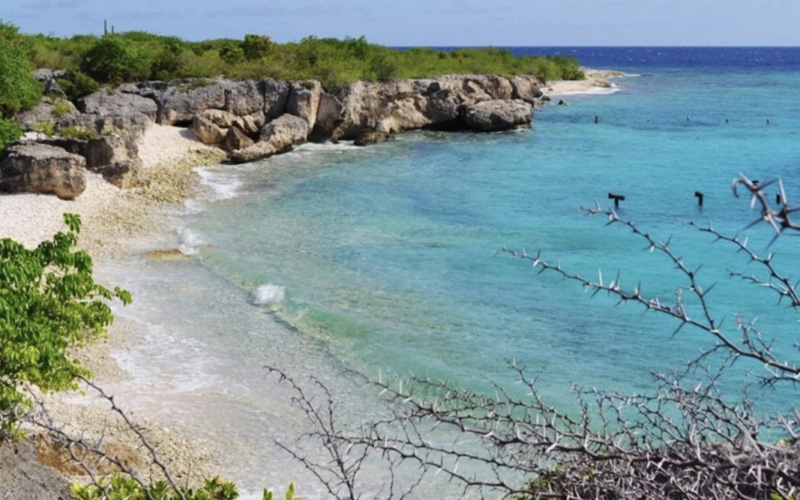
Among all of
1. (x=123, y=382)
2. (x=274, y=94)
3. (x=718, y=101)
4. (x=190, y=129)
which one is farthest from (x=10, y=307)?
(x=718, y=101)

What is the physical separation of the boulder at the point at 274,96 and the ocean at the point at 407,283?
2.24m

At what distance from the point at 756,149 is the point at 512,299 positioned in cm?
3134

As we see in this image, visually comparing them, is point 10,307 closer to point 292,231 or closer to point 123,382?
point 123,382

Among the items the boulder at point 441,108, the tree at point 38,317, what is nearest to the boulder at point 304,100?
the boulder at point 441,108

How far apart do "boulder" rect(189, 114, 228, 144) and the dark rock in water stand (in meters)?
7.87

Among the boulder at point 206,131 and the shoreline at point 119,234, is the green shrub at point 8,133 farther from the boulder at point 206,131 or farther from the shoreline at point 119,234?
the boulder at point 206,131

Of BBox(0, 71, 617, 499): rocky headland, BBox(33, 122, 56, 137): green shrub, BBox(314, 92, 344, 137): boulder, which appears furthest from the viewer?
BBox(314, 92, 344, 137): boulder

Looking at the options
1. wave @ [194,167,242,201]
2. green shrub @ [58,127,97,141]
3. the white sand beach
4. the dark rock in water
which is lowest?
wave @ [194,167,242,201]

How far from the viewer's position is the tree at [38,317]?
9.65 meters

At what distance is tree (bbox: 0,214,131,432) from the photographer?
31.7 ft

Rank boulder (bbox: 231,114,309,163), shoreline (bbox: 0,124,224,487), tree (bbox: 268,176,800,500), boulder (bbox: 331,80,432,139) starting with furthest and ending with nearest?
boulder (bbox: 331,80,432,139) < boulder (bbox: 231,114,309,163) < shoreline (bbox: 0,124,224,487) < tree (bbox: 268,176,800,500)

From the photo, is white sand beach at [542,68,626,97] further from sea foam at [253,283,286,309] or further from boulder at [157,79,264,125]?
sea foam at [253,283,286,309]

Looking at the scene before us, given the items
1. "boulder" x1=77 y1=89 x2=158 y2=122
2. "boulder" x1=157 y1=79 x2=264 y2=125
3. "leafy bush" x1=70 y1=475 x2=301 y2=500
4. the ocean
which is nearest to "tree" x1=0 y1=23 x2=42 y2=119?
"boulder" x1=77 y1=89 x2=158 y2=122

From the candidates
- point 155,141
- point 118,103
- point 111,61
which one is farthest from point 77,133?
point 111,61
